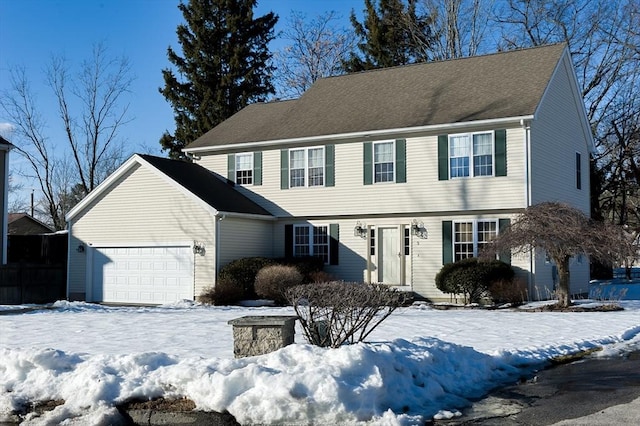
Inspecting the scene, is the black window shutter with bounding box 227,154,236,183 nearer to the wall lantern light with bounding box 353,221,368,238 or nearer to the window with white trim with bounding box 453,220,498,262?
the wall lantern light with bounding box 353,221,368,238

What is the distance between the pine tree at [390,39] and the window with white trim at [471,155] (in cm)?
2031

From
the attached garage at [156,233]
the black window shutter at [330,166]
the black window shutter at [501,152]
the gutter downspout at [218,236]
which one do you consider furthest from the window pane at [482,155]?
the gutter downspout at [218,236]

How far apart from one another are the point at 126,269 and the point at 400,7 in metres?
24.7

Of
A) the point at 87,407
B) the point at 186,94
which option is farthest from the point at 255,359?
the point at 186,94

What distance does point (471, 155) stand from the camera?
846 inches

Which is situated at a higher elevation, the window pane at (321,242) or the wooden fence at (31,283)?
the window pane at (321,242)

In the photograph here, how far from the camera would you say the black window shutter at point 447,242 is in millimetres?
21719

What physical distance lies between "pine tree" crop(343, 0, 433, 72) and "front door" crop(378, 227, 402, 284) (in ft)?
66.5

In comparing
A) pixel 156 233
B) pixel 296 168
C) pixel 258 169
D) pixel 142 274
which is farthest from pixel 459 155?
pixel 142 274

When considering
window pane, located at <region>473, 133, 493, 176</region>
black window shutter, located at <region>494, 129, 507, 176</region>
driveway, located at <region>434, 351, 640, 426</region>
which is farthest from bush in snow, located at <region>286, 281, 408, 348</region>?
window pane, located at <region>473, 133, 493, 176</region>

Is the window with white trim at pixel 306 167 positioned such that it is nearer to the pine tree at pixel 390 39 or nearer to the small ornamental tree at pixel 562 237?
the small ornamental tree at pixel 562 237

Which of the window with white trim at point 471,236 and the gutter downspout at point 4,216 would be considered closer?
the window with white trim at point 471,236

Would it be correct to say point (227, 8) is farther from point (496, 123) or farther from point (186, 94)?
point (496, 123)

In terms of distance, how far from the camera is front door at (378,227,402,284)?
74.7ft
